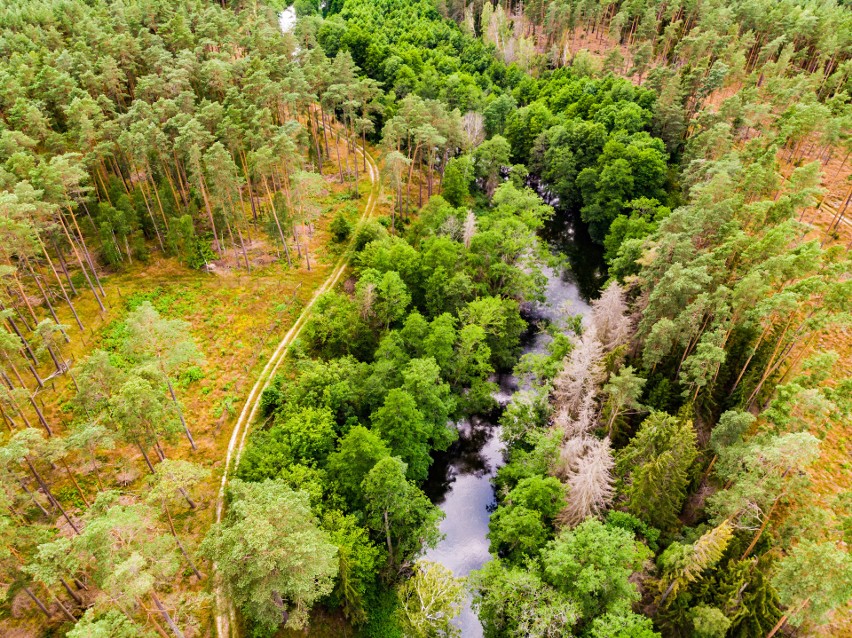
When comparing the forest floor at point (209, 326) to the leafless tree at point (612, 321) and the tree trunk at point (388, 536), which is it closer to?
the tree trunk at point (388, 536)

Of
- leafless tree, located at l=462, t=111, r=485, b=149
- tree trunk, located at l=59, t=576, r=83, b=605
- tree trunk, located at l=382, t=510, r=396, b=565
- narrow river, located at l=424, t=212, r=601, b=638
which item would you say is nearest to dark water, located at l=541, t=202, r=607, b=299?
narrow river, located at l=424, t=212, r=601, b=638

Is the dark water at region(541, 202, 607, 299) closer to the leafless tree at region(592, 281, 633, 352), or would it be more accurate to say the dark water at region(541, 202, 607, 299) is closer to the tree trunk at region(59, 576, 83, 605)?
the leafless tree at region(592, 281, 633, 352)

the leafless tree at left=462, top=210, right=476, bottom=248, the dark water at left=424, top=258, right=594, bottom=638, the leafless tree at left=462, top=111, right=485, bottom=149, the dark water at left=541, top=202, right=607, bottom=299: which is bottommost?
the dark water at left=424, top=258, right=594, bottom=638

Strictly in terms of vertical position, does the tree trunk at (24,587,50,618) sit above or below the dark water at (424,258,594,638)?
above

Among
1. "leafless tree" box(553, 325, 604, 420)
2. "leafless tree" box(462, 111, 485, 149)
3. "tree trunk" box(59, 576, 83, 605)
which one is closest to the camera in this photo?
"tree trunk" box(59, 576, 83, 605)

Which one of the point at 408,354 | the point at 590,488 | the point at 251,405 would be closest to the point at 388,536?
the point at 590,488

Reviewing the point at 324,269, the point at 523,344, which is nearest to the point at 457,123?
the point at 324,269

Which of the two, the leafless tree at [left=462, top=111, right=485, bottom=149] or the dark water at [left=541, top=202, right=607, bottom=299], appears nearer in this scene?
the dark water at [left=541, top=202, right=607, bottom=299]

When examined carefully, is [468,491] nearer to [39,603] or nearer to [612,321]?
[612,321]
